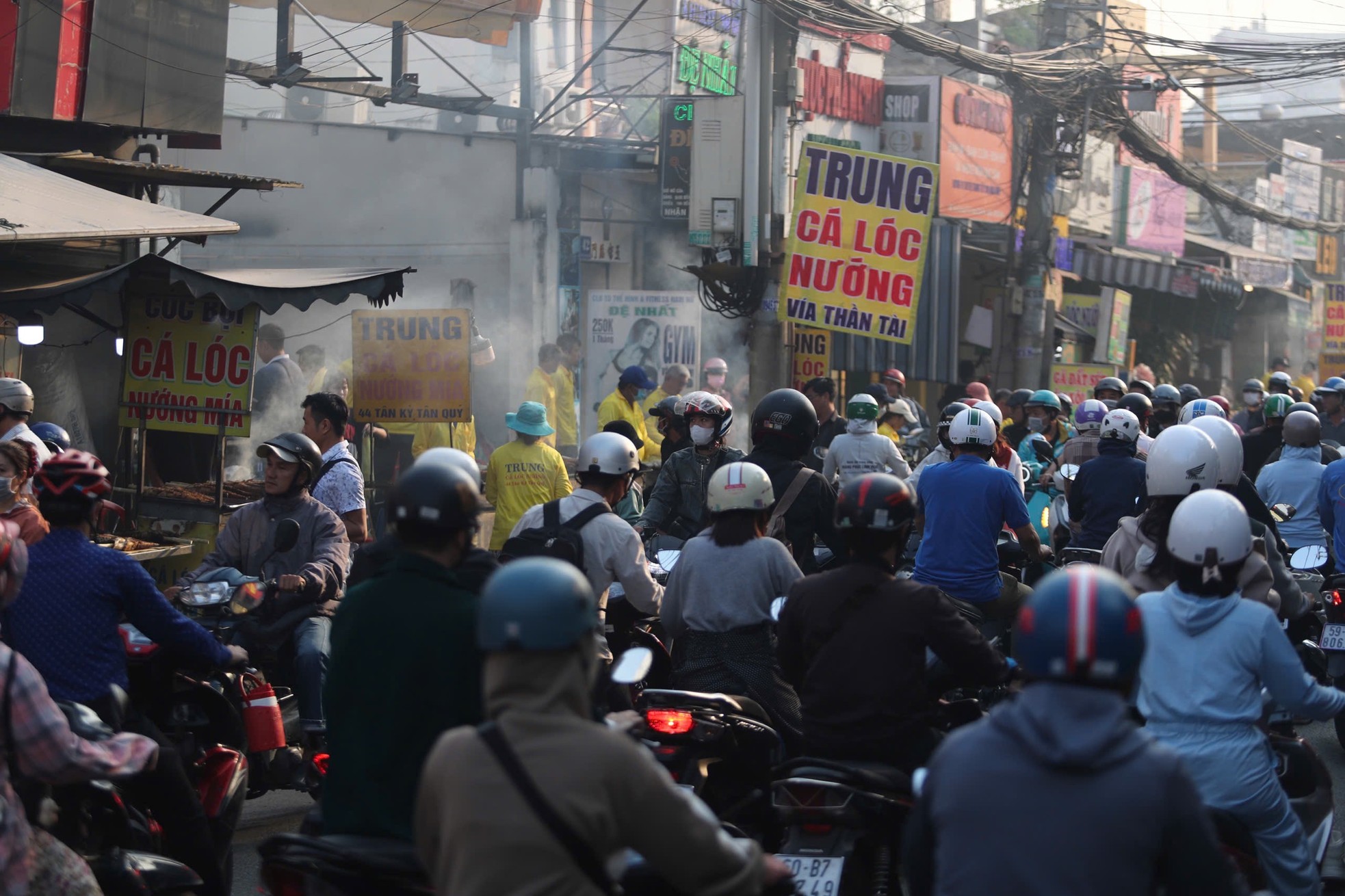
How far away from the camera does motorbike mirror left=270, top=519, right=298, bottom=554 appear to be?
6055 millimetres

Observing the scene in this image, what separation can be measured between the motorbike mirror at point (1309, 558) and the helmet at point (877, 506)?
4284 millimetres

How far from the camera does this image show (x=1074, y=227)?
98.3ft

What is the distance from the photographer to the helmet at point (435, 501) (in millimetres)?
3451

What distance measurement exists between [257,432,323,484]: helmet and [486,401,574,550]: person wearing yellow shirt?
3.29 m

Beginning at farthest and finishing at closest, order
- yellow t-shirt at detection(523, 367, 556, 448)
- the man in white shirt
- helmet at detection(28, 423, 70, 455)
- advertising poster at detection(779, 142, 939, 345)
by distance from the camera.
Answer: yellow t-shirt at detection(523, 367, 556, 448) < advertising poster at detection(779, 142, 939, 345) < helmet at detection(28, 423, 70, 455) < the man in white shirt

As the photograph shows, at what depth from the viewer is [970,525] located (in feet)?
22.7

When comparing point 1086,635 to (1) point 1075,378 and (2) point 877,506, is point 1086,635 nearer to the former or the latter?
(2) point 877,506

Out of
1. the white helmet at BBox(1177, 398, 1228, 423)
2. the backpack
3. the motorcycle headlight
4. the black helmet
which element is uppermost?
the white helmet at BBox(1177, 398, 1228, 423)

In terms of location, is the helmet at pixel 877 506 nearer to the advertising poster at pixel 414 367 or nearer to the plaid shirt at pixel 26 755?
the plaid shirt at pixel 26 755

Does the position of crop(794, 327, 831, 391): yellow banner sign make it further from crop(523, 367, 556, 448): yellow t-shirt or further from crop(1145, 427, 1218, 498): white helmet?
crop(1145, 427, 1218, 498): white helmet

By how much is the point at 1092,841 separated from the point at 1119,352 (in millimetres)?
25964

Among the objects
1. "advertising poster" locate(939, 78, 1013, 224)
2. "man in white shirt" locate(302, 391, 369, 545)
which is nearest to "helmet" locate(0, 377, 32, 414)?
"man in white shirt" locate(302, 391, 369, 545)

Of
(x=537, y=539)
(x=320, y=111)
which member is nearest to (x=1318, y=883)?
(x=537, y=539)

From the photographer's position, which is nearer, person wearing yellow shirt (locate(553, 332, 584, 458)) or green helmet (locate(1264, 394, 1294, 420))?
green helmet (locate(1264, 394, 1294, 420))
